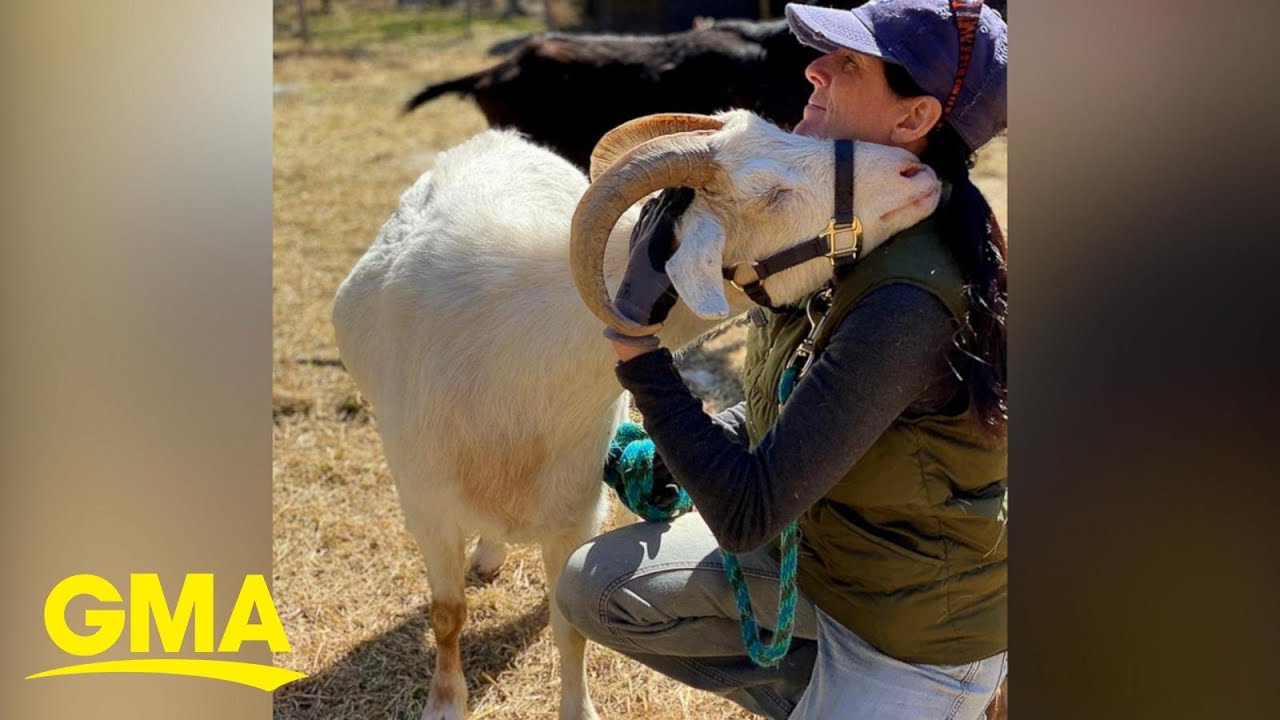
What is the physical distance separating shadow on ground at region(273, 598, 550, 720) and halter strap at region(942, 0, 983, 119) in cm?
225

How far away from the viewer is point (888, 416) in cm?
214

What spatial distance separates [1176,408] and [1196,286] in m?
0.13

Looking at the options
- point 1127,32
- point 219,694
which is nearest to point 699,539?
point 219,694

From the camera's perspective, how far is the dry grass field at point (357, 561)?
3703mm

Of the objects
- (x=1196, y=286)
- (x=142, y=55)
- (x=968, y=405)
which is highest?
(x=142, y=55)

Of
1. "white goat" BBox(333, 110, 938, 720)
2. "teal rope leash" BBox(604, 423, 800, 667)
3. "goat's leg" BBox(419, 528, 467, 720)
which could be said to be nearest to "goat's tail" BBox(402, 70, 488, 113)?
"white goat" BBox(333, 110, 938, 720)

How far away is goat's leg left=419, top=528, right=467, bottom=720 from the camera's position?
3324 millimetres

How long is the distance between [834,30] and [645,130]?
394mm

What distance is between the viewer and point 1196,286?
4.59 ft

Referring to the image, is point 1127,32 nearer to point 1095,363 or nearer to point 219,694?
point 1095,363

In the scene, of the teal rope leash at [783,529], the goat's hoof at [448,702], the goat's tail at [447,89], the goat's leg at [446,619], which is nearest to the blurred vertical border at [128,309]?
the teal rope leash at [783,529]

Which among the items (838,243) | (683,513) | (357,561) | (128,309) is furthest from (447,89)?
(128,309)

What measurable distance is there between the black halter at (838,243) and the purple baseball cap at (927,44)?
0.56 feet

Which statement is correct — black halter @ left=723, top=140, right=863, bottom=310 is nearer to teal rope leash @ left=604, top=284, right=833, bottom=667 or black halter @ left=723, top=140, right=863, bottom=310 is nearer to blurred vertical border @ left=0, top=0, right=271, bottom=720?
teal rope leash @ left=604, top=284, right=833, bottom=667
